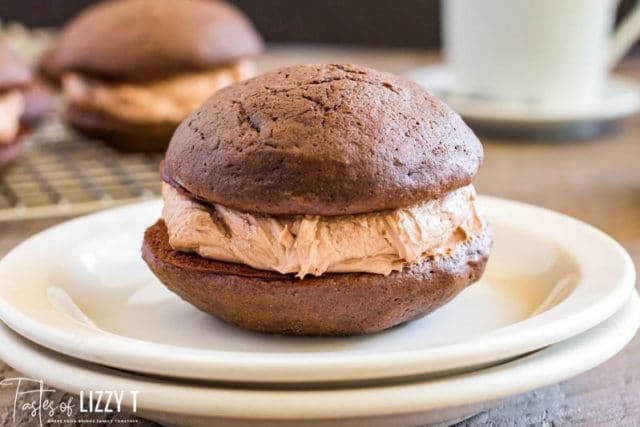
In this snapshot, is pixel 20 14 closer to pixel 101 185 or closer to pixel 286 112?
pixel 101 185

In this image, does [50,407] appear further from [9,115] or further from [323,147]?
[9,115]

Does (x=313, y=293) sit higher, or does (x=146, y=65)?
(x=313, y=293)

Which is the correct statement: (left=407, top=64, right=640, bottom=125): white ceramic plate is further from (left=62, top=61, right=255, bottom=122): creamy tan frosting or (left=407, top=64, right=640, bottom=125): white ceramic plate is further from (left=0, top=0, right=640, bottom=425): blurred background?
→ (left=62, top=61, right=255, bottom=122): creamy tan frosting

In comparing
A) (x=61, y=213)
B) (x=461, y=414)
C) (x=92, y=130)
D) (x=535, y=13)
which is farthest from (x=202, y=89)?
(x=461, y=414)

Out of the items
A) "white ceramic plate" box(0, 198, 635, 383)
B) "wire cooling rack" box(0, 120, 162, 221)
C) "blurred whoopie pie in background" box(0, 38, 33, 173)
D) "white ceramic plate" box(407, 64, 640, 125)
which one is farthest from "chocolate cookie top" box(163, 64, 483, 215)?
"white ceramic plate" box(407, 64, 640, 125)

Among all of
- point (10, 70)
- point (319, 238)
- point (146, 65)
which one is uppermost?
point (319, 238)

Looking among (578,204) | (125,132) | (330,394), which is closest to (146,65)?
(125,132)
